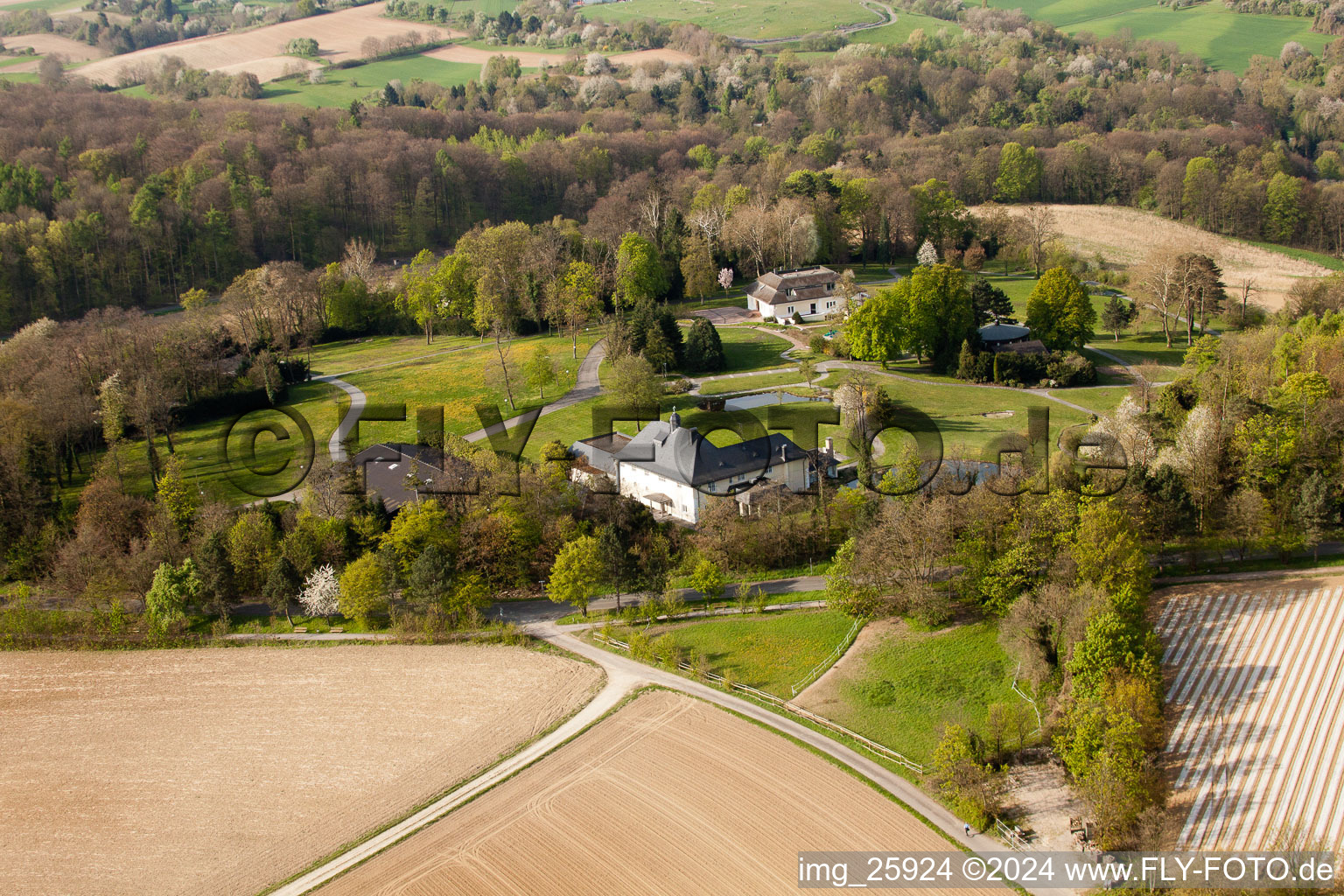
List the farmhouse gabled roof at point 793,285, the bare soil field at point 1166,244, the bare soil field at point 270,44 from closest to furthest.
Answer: the farmhouse gabled roof at point 793,285, the bare soil field at point 1166,244, the bare soil field at point 270,44

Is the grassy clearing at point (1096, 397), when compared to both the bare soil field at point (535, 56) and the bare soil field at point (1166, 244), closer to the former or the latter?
the bare soil field at point (1166, 244)

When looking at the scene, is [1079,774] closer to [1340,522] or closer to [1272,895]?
[1272,895]

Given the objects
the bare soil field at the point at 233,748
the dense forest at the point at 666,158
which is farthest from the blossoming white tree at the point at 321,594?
the dense forest at the point at 666,158

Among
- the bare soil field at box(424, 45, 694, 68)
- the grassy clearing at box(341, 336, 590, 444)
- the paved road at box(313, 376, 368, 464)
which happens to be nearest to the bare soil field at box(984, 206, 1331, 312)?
the grassy clearing at box(341, 336, 590, 444)

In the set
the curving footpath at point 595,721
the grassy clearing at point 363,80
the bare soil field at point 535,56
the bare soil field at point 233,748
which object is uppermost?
the bare soil field at point 535,56

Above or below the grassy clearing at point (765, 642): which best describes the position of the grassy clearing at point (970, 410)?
above

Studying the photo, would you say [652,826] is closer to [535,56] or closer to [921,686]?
[921,686]

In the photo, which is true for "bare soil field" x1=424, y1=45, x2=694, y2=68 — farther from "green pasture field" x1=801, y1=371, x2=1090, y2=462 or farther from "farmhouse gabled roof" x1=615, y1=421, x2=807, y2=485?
"farmhouse gabled roof" x1=615, y1=421, x2=807, y2=485
